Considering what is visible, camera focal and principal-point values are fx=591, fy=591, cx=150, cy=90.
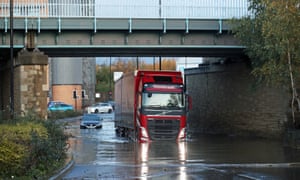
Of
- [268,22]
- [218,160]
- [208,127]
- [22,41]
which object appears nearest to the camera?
[218,160]

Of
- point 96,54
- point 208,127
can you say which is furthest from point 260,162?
point 208,127

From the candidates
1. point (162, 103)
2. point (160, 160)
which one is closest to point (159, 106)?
point (162, 103)

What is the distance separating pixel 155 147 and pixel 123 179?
12.6m

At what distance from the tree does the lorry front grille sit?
530cm

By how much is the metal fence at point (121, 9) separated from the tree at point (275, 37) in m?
4.50

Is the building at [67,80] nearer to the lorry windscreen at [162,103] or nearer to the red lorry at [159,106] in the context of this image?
the red lorry at [159,106]

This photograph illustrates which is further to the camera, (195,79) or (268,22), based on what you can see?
(195,79)

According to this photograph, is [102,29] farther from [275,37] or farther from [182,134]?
[275,37]

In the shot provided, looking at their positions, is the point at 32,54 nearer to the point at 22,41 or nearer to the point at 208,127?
the point at 22,41

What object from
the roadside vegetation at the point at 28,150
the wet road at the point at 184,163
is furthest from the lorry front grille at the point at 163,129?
the roadside vegetation at the point at 28,150

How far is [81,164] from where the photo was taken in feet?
65.5

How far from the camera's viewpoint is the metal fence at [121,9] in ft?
110

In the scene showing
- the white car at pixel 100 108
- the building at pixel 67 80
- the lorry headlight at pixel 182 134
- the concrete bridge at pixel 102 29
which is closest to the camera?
the lorry headlight at pixel 182 134

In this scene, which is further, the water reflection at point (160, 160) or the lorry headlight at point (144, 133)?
the lorry headlight at point (144, 133)
